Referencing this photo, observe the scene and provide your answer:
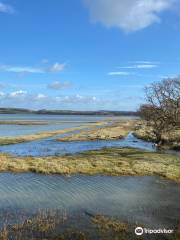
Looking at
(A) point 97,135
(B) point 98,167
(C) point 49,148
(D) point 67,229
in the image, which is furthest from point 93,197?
(A) point 97,135

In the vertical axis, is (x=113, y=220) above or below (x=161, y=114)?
below

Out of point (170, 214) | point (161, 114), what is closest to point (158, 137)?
point (161, 114)

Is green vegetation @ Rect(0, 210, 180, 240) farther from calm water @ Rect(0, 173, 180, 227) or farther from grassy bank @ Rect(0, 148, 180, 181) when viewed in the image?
grassy bank @ Rect(0, 148, 180, 181)

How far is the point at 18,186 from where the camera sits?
29.0 metres

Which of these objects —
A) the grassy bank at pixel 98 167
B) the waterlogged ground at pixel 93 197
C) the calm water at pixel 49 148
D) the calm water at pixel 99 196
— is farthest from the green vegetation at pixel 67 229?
the calm water at pixel 49 148

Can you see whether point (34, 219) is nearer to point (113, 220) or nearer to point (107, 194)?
point (113, 220)

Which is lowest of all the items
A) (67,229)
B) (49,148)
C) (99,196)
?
(49,148)

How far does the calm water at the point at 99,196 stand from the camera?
22.2 m

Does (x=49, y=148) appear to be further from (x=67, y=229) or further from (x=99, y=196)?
(x=67, y=229)

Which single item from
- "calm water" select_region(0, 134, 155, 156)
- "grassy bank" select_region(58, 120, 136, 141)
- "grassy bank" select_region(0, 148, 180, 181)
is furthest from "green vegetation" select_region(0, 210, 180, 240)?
"grassy bank" select_region(58, 120, 136, 141)

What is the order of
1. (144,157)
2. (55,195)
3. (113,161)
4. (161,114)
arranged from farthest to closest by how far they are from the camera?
(161,114) → (144,157) → (113,161) → (55,195)

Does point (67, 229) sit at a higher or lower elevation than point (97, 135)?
higher

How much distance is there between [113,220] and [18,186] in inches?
438

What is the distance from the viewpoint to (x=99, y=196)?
26328 mm
